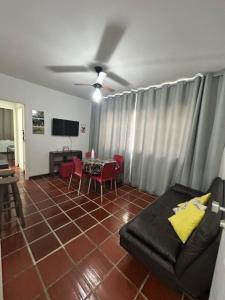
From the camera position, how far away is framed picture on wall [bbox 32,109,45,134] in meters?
3.64

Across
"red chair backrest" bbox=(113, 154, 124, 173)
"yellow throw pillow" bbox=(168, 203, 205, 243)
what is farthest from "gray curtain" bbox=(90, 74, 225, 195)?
"yellow throw pillow" bbox=(168, 203, 205, 243)

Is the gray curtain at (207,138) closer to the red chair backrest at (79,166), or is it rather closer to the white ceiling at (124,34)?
the white ceiling at (124,34)

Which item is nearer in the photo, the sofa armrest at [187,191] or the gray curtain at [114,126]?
the sofa armrest at [187,191]

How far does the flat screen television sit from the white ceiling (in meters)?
1.66

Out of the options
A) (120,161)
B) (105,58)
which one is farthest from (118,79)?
(120,161)

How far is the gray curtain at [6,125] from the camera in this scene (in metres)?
6.29

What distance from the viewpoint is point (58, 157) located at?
14.0 ft

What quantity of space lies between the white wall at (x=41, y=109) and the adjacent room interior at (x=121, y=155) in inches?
1.1

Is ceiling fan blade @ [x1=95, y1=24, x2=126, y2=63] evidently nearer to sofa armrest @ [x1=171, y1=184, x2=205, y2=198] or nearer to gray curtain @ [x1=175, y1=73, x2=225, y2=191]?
gray curtain @ [x1=175, y1=73, x2=225, y2=191]

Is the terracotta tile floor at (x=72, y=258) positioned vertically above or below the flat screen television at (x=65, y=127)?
below

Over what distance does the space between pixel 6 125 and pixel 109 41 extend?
22.4 ft

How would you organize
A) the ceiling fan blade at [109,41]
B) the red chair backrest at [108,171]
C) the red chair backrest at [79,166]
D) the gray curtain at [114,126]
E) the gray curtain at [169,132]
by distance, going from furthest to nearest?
the gray curtain at [114,126], the red chair backrest at [79,166], the red chair backrest at [108,171], the gray curtain at [169,132], the ceiling fan blade at [109,41]

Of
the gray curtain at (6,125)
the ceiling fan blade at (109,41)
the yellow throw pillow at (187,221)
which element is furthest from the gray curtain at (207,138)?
the gray curtain at (6,125)

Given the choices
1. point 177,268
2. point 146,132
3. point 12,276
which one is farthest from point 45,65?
point 177,268
